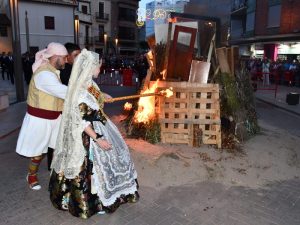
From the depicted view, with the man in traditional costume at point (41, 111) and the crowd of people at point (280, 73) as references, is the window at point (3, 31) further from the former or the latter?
the man in traditional costume at point (41, 111)

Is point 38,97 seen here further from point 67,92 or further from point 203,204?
point 203,204

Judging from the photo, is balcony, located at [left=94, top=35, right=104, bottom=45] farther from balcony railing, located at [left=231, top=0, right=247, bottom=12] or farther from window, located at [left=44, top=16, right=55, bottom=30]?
balcony railing, located at [left=231, top=0, right=247, bottom=12]

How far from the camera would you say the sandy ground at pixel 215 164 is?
496 centimetres

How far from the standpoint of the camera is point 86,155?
142 inches

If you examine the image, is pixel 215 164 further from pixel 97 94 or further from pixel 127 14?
pixel 127 14

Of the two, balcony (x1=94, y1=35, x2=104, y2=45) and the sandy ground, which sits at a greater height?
balcony (x1=94, y1=35, x2=104, y2=45)

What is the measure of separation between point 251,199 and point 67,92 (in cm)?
293

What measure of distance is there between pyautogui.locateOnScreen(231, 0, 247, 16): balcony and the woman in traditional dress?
113 ft

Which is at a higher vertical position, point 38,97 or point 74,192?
point 38,97

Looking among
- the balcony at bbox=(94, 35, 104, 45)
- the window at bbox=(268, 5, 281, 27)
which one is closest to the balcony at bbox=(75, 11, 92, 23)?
the balcony at bbox=(94, 35, 104, 45)

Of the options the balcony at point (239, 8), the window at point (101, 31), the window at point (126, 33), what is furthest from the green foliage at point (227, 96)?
the window at point (126, 33)

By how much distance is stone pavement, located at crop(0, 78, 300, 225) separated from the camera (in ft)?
12.4

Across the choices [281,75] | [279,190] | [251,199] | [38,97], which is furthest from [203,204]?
[281,75]

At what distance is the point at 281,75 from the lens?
67.3 ft
